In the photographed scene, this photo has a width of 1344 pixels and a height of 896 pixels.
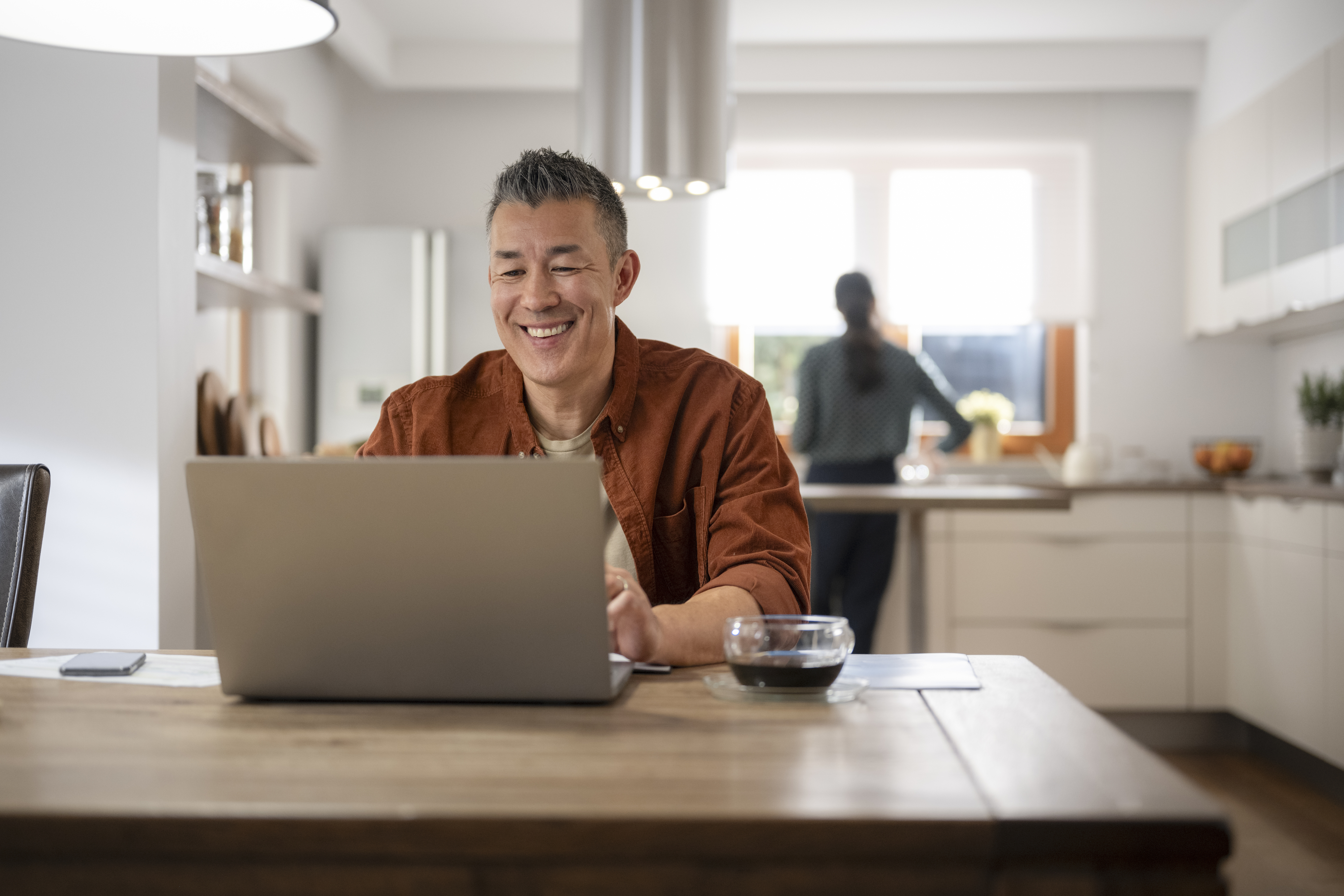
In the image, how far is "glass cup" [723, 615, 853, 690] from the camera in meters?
1.01

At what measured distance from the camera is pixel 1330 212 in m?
3.37

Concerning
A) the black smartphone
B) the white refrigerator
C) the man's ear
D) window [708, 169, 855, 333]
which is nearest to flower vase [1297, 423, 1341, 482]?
window [708, 169, 855, 333]

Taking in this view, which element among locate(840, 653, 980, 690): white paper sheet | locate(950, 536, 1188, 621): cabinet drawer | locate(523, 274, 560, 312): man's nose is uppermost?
locate(523, 274, 560, 312): man's nose

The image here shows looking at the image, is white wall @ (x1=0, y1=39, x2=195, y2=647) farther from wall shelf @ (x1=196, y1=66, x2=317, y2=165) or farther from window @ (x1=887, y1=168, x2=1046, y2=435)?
window @ (x1=887, y1=168, x2=1046, y2=435)

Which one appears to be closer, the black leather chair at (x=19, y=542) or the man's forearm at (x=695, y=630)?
the man's forearm at (x=695, y=630)

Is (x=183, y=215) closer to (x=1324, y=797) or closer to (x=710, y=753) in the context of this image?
(x=710, y=753)

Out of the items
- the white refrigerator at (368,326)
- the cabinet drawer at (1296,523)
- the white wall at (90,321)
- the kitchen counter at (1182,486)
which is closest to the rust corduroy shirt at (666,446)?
the white wall at (90,321)

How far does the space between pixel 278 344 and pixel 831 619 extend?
3538 millimetres

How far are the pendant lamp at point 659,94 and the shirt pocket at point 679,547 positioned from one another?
71.8 inches

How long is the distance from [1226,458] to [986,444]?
94cm

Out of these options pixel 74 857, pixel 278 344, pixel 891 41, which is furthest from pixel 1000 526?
pixel 74 857

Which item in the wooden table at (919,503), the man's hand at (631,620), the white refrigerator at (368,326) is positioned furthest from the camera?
the white refrigerator at (368,326)

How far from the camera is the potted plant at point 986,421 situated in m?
4.84

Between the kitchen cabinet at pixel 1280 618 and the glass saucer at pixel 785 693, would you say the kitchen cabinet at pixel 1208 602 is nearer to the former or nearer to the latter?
the kitchen cabinet at pixel 1280 618
